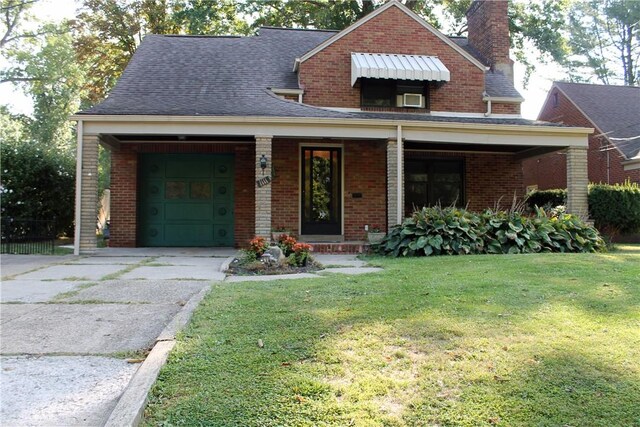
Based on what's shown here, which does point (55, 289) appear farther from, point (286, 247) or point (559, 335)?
point (559, 335)

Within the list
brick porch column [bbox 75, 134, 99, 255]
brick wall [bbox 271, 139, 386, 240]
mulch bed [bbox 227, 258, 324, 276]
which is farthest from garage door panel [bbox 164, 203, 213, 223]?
mulch bed [bbox 227, 258, 324, 276]

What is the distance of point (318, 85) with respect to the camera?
12789 mm

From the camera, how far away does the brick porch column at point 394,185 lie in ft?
34.6

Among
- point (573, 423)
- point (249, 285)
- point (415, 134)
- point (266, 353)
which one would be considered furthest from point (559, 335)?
point (415, 134)

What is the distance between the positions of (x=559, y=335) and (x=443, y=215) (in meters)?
6.45

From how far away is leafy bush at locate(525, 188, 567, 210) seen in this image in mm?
14406

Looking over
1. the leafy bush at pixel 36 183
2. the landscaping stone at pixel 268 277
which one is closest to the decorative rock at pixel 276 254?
the landscaping stone at pixel 268 277

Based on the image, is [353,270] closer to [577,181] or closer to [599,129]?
[577,181]

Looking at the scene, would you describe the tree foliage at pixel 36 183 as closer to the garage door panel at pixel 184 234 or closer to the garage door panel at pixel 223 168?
the garage door panel at pixel 184 234

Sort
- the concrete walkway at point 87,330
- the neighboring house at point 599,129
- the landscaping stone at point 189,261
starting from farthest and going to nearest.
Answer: the neighboring house at point 599,129 → the landscaping stone at point 189,261 → the concrete walkway at point 87,330

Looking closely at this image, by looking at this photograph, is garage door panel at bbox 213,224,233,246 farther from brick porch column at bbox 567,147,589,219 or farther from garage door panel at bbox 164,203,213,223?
brick porch column at bbox 567,147,589,219

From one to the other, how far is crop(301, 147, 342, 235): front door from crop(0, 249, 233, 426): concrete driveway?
4.62m

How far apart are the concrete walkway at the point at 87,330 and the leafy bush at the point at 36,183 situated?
5.74 metres

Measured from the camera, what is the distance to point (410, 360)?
3.01 metres
